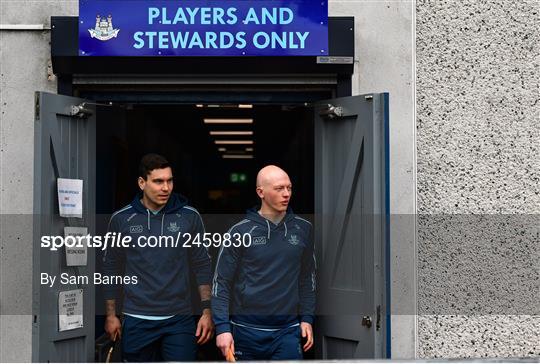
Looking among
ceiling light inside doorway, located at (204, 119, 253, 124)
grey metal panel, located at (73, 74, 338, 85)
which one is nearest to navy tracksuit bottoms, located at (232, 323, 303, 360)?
grey metal panel, located at (73, 74, 338, 85)

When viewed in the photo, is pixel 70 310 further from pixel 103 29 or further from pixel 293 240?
pixel 103 29

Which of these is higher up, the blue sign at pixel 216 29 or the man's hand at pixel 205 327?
the blue sign at pixel 216 29

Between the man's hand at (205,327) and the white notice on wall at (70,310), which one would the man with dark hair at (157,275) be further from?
the white notice on wall at (70,310)

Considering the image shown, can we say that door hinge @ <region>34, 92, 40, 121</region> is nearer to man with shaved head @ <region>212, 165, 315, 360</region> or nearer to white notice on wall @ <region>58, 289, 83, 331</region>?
white notice on wall @ <region>58, 289, 83, 331</region>

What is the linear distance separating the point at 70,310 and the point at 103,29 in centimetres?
180

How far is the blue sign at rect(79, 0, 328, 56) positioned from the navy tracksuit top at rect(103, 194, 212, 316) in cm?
103

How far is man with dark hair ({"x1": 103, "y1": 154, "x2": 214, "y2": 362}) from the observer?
18.2 ft

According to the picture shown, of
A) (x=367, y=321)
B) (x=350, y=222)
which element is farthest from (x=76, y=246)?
(x=367, y=321)

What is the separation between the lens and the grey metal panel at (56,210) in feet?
16.6

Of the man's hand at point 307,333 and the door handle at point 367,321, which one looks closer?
the door handle at point 367,321

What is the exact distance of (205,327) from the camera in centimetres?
560

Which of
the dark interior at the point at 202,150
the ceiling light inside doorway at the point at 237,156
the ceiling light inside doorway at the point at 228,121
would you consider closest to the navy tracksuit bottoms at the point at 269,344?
the dark interior at the point at 202,150

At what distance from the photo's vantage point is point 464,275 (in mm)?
5582

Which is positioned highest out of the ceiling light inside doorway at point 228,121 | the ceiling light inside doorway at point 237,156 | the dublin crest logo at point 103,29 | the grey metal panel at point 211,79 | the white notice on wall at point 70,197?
the dublin crest logo at point 103,29
